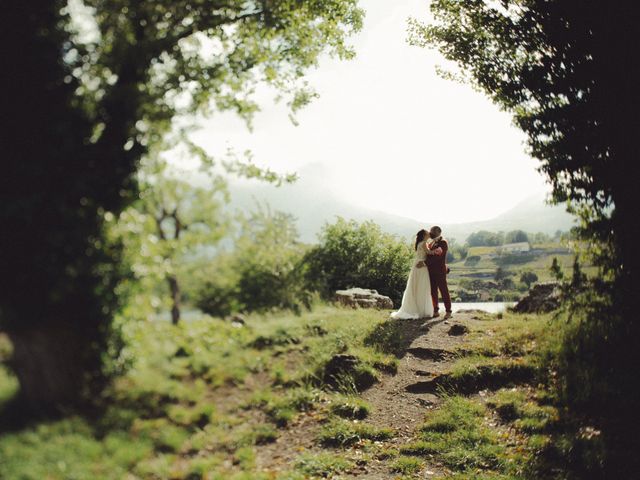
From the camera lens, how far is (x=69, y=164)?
446 centimetres

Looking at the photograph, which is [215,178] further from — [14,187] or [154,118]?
[14,187]

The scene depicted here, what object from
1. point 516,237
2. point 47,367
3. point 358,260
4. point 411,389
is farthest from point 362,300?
point 47,367

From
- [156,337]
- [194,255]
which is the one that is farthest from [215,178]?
[156,337]

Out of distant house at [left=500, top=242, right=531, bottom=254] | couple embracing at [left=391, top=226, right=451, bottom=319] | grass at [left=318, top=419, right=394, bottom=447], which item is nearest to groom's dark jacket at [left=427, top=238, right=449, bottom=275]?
couple embracing at [left=391, top=226, right=451, bottom=319]

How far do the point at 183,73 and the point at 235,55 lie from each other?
143 centimetres

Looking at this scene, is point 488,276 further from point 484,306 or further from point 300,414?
point 300,414

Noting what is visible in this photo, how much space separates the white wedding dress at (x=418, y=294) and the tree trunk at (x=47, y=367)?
30.8 feet

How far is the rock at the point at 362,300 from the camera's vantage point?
44.0 feet

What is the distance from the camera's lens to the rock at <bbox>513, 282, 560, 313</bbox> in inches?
504

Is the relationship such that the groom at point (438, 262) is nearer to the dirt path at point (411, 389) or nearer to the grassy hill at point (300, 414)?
the dirt path at point (411, 389)

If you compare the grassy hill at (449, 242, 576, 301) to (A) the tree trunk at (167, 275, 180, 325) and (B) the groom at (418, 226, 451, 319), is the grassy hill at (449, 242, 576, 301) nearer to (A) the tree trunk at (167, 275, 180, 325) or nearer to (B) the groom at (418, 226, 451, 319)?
(B) the groom at (418, 226, 451, 319)

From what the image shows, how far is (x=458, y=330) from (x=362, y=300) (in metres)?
3.80

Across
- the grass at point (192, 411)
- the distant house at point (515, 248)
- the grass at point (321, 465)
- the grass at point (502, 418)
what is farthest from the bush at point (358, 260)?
the grass at point (321, 465)

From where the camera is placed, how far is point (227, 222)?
5.68 m
